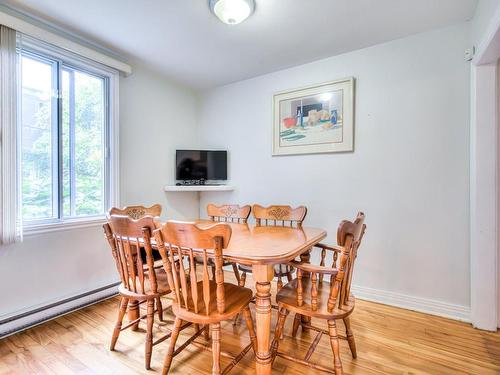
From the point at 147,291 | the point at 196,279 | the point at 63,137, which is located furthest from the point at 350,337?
the point at 63,137

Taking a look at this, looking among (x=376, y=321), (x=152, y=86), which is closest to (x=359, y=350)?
(x=376, y=321)

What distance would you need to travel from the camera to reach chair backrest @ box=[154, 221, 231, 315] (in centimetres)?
127

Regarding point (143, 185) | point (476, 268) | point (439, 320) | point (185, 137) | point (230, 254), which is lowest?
point (439, 320)

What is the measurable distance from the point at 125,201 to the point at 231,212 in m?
1.23

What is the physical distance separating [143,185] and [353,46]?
269 cm

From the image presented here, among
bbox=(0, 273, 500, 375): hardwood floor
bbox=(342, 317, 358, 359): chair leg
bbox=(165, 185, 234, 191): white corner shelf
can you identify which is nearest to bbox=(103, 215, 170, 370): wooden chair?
bbox=(0, 273, 500, 375): hardwood floor

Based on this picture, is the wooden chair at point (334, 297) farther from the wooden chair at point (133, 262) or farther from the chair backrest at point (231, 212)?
the chair backrest at point (231, 212)

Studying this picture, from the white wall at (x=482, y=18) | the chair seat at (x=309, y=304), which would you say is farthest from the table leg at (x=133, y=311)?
the white wall at (x=482, y=18)

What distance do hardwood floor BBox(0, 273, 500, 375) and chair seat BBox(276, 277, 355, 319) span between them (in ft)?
1.42

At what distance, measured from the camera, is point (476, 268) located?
2.00 meters

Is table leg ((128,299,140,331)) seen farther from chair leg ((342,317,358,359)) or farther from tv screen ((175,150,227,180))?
tv screen ((175,150,227,180))

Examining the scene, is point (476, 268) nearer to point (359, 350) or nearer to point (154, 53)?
point (359, 350)

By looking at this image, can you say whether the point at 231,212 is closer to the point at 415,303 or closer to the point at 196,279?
the point at 196,279

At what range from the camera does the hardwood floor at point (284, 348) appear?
159cm
